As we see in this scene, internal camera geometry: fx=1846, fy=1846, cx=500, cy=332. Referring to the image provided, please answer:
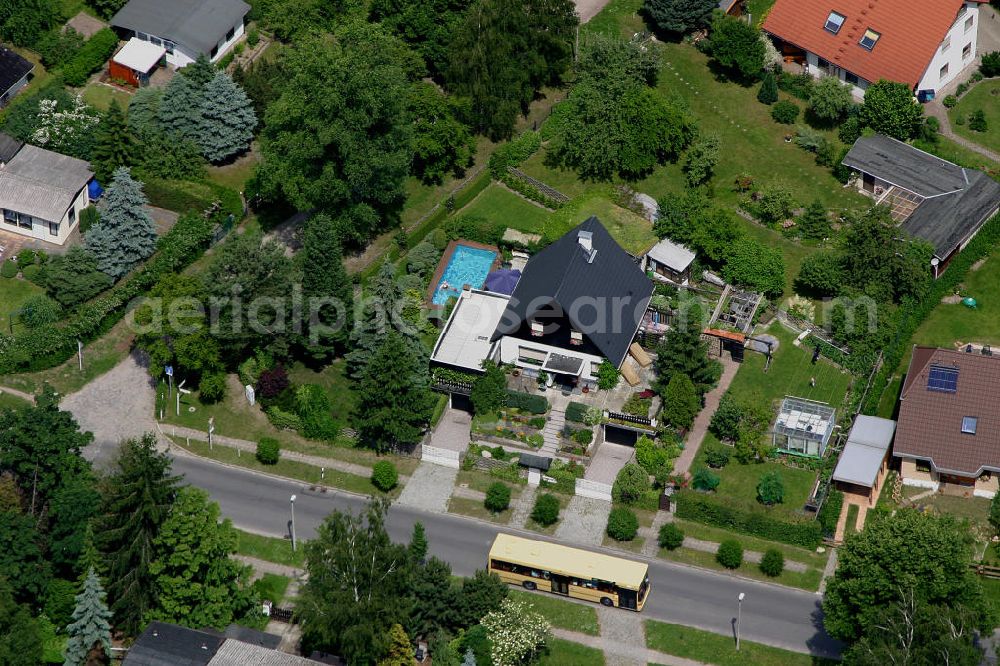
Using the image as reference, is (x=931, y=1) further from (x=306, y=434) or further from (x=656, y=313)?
(x=306, y=434)

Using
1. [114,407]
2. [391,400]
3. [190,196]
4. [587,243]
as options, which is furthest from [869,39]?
[114,407]

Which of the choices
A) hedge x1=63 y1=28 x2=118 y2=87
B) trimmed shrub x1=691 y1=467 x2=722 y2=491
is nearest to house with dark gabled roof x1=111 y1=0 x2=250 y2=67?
hedge x1=63 y1=28 x2=118 y2=87

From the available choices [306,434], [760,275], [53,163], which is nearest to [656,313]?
[760,275]

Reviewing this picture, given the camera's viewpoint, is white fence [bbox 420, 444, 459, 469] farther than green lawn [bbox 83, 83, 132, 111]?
No

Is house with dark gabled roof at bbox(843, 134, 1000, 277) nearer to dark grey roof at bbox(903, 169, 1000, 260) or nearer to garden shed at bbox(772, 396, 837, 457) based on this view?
dark grey roof at bbox(903, 169, 1000, 260)

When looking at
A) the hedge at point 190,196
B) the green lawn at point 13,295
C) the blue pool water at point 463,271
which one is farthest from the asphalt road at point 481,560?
the hedge at point 190,196

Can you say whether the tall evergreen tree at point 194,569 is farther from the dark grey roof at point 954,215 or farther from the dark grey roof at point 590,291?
the dark grey roof at point 954,215

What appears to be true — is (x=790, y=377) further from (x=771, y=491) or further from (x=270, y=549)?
(x=270, y=549)
